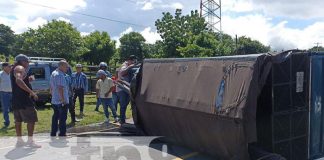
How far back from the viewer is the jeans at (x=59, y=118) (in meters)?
8.36

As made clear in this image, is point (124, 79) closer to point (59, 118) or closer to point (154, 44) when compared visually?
point (59, 118)

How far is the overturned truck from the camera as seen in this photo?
5512 millimetres

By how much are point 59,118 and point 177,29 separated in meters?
25.6

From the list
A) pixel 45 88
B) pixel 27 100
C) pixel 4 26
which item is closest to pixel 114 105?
pixel 27 100

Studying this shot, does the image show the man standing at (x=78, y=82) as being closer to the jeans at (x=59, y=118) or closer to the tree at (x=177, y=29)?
the jeans at (x=59, y=118)

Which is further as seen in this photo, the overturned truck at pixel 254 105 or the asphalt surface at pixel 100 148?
the asphalt surface at pixel 100 148

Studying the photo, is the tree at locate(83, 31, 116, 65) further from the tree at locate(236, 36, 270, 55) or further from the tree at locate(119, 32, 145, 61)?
the tree at locate(236, 36, 270, 55)

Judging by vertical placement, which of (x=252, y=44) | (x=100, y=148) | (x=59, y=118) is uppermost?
(x=252, y=44)

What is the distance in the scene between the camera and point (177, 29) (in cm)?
3334

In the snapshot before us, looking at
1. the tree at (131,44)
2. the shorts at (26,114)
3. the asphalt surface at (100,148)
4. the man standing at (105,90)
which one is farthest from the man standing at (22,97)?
the tree at (131,44)

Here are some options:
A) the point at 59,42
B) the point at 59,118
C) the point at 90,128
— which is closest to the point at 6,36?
the point at 59,42

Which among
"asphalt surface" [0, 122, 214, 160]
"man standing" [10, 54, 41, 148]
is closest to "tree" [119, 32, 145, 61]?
"asphalt surface" [0, 122, 214, 160]

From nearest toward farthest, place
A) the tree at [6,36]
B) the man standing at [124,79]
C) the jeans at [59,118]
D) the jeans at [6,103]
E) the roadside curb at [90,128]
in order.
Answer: the jeans at [59,118] < the roadside curb at [90,128] < the man standing at [124,79] < the jeans at [6,103] < the tree at [6,36]

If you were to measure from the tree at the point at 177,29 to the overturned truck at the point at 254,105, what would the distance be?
24858mm
